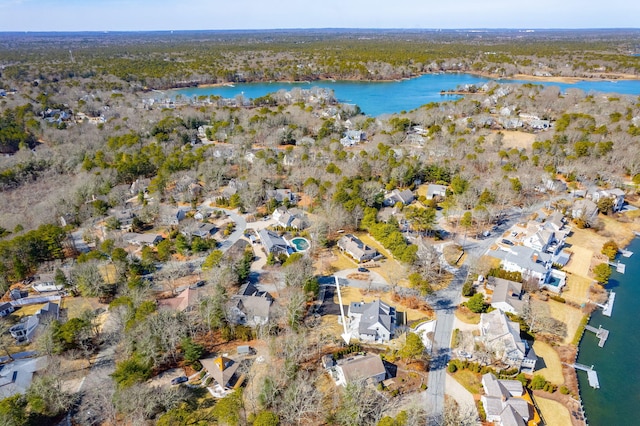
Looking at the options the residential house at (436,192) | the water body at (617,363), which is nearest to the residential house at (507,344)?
the water body at (617,363)

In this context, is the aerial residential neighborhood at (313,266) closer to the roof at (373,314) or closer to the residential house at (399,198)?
the roof at (373,314)

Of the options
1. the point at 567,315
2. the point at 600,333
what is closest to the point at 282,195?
the point at 567,315

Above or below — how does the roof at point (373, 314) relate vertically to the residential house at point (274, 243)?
below

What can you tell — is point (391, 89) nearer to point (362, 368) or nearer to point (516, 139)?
point (516, 139)

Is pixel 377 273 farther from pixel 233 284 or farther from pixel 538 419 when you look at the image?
pixel 538 419

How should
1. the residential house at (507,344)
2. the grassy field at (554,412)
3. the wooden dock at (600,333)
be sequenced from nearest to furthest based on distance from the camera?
the grassy field at (554,412) < the residential house at (507,344) < the wooden dock at (600,333)

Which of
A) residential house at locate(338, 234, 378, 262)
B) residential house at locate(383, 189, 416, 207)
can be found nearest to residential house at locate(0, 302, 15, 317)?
residential house at locate(338, 234, 378, 262)

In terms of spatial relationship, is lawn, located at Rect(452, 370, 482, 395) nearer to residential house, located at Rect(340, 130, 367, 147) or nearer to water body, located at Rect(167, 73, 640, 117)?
residential house, located at Rect(340, 130, 367, 147)
